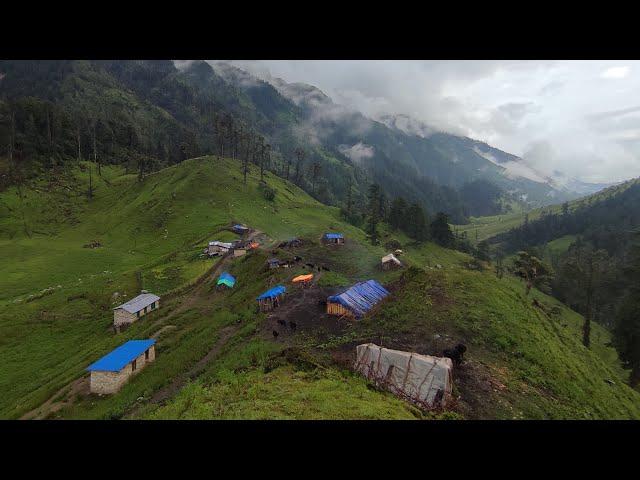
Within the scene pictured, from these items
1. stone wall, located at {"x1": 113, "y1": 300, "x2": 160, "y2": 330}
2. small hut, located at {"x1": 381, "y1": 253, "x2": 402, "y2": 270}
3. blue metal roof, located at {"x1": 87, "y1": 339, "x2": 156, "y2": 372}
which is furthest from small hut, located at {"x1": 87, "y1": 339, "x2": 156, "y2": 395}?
small hut, located at {"x1": 381, "y1": 253, "x2": 402, "y2": 270}

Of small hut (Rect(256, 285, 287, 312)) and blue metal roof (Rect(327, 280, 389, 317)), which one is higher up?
blue metal roof (Rect(327, 280, 389, 317))

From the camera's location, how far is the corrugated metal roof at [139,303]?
46.7 meters

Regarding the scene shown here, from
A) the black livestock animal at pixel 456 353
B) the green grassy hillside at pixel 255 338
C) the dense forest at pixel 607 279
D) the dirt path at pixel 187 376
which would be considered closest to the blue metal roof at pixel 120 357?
the green grassy hillside at pixel 255 338

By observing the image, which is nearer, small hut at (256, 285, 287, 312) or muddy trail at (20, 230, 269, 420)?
muddy trail at (20, 230, 269, 420)

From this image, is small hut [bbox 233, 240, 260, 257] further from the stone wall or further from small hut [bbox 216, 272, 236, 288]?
the stone wall

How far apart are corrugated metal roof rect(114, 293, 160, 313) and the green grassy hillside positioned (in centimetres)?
280

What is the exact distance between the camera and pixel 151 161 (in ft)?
454

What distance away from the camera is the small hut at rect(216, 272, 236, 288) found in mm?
51219

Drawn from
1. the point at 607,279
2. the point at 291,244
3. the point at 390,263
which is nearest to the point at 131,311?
the point at 291,244

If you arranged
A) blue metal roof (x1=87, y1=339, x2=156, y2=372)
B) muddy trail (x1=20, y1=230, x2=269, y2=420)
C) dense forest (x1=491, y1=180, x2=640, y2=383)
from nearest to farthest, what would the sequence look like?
muddy trail (x1=20, y1=230, x2=269, y2=420), blue metal roof (x1=87, y1=339, x2=156, y2=372), dense forest (x1=491, y1=180, x2=640, y2=383)

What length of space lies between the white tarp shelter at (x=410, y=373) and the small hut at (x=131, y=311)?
1409 inches

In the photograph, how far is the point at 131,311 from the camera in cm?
4631
